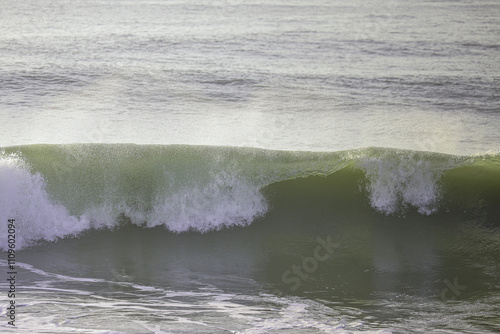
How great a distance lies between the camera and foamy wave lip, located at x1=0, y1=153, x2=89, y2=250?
5375 millimetres

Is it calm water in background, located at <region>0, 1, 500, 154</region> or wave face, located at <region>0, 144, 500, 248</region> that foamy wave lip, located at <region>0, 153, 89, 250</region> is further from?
calm water in background, located at <region>0, 1, 500, 154</region>

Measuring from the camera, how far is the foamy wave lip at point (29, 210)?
17.6 ft

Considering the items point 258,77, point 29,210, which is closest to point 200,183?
point 29,210

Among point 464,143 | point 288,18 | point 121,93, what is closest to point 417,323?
point 464,143

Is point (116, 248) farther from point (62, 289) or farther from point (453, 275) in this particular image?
point (453, 275)

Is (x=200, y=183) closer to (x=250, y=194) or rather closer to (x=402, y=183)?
(x=250, y=194)

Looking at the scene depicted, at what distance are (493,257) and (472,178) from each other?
3.93 ft

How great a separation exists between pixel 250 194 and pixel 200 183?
535mm

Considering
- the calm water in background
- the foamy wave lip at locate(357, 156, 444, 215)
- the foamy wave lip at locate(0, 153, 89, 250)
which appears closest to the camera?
the foamy wave lip at locate(0, 153, 89, 250)

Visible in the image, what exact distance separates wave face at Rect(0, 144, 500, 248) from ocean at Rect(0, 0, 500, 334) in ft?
0.05

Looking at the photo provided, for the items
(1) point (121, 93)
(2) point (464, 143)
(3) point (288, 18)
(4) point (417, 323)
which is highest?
(3) point (288, 18)

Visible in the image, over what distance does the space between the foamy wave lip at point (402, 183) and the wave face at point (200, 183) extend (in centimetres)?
1

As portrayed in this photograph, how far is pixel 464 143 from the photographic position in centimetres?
658

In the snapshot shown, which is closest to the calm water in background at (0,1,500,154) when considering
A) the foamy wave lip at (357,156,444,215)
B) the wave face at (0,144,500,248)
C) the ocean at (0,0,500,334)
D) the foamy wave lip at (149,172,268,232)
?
the ocean at (0,0,500,334)
